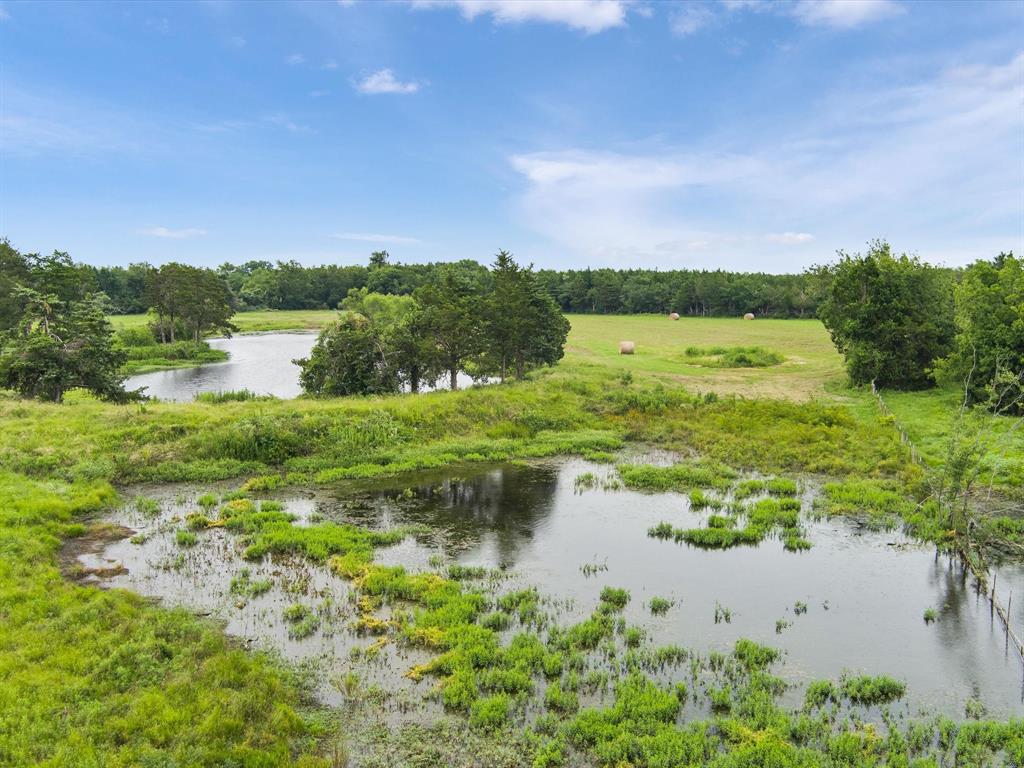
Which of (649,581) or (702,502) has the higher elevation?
(702,502)

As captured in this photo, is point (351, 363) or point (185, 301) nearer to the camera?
point (351, 363)

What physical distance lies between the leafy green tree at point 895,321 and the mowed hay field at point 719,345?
10.9 feet

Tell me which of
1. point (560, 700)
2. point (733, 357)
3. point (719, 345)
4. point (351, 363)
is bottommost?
A: point (560, 700)

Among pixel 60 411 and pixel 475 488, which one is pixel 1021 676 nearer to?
Result: pixel 475 488

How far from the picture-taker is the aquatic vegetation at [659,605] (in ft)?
51.2

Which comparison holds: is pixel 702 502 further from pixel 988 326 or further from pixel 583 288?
pixel 583 288

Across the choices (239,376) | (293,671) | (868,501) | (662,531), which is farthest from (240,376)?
(868,501)

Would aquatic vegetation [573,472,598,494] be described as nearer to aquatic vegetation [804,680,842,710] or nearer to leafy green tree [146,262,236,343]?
aquatic vegetation [804,680,842,710]

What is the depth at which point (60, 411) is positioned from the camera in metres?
30.3

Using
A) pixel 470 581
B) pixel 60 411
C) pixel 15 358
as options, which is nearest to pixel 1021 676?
pixel 470 581

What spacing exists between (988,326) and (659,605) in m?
31.0

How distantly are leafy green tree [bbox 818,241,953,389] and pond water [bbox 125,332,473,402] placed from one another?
27251 mm

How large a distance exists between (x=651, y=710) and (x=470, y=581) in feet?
22.1

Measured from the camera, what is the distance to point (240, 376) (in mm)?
59531
